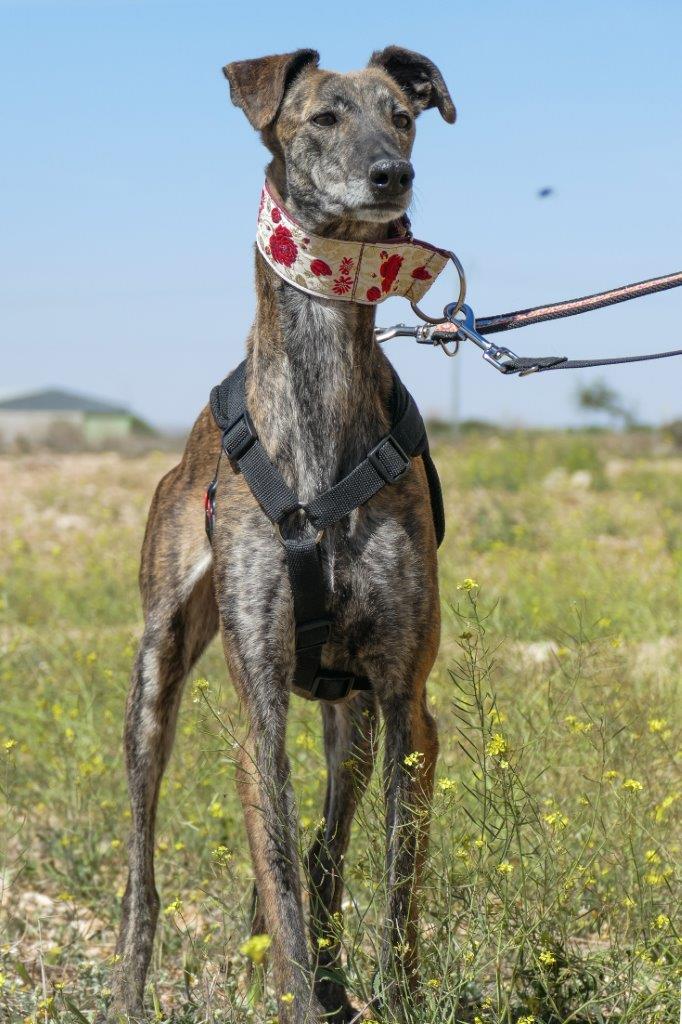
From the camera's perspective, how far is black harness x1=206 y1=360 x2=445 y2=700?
342cm

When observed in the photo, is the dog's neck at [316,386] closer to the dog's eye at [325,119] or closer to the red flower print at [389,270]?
the red flower print at [389,270]

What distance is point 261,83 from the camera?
374cm

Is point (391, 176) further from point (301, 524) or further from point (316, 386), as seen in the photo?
point (301, 524)

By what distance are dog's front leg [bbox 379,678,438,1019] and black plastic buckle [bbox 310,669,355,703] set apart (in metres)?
0.19

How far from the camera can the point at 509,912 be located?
114 inches

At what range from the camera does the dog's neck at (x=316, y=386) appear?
3566mm

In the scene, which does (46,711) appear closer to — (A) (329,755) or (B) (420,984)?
(A) (329,755)

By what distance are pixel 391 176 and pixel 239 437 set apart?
2.67 ft

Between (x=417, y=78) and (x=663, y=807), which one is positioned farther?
(x=417, y=78)

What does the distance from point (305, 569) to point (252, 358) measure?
0.73 metres

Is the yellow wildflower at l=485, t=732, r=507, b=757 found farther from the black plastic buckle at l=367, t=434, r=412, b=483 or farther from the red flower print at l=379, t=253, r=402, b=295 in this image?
the red flower print at l=379, t=253, r=402, b=295

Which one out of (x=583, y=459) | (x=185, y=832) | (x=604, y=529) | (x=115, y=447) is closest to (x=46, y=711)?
(x=185, y=832)

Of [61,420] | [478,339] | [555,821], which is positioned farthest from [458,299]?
[61,420]

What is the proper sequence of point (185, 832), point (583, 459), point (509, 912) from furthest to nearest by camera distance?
point (583, 459) → point (185, 832) → point (509, 912)
